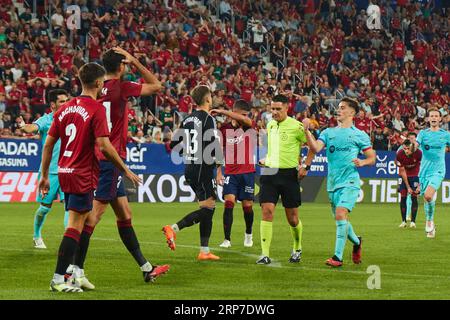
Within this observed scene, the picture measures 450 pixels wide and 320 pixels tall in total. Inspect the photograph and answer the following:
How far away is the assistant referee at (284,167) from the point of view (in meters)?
14.8

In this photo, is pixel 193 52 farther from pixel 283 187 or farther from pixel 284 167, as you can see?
pixel 283 187

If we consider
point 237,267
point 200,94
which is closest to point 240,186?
point 200,94

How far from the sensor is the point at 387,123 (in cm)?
3950

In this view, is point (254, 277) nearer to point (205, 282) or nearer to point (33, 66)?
point (205, 282)

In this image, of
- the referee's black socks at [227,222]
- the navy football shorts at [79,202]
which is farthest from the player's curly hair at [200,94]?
the navy football shorts at [79,202]

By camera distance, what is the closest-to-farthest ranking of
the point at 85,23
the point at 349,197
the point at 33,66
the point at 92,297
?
the point at 92,297 < the point at 349,197 < the point at 33,66 < the point at 85,23

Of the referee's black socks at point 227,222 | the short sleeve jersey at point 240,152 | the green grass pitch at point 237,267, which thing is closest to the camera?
the green grass pitch at point 237,267

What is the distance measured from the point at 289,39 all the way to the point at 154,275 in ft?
107

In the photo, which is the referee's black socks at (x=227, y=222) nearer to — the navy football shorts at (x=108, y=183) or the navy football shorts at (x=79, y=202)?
the navy football shorts at (x=108, y=183)

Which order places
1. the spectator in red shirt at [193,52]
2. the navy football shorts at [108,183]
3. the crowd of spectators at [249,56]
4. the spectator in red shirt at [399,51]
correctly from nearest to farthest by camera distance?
the navy football shorts at [108,183], the crowd of spectators at [249,56], the spectator in red shirt at [193,52], the spectator in red shirt at [399,51]

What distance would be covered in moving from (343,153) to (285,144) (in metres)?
0.93

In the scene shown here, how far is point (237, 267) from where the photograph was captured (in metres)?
14.0

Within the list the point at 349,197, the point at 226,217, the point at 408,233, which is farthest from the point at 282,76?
the point at 349,197

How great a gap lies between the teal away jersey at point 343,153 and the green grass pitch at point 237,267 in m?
1.30
